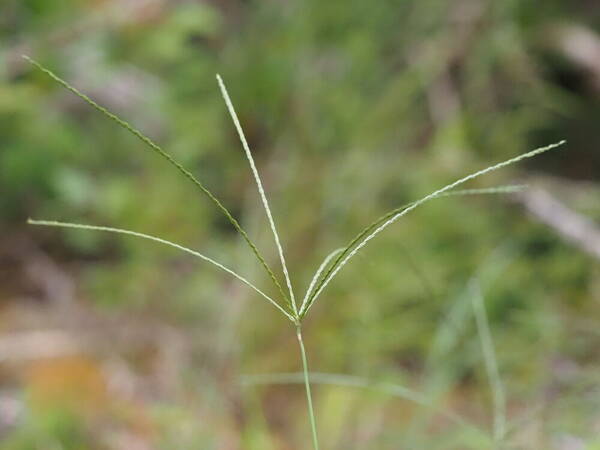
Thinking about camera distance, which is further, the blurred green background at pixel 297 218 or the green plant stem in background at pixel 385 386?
the blurred green background at pixel 297 218

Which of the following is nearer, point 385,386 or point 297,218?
point 385,386

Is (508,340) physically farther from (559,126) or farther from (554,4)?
(554,4)

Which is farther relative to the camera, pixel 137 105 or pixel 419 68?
pixel 419 68

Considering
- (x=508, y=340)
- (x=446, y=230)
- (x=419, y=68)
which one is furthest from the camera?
Answer: (x=419, y=68)

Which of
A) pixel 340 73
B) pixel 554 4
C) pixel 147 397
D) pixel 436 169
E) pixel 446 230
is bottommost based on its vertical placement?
pixel 147 397

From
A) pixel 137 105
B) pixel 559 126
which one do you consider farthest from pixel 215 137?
pixel 559 126

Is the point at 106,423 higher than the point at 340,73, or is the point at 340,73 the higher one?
the point at 340,73

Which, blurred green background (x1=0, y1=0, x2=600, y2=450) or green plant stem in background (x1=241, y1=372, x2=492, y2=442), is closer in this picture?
green plant stem in background (x1=241, y1=372, x2=492, y2=442)

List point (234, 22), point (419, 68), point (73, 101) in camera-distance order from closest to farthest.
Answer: point (73, 101) < point (419, 68) < point (234, 22)
